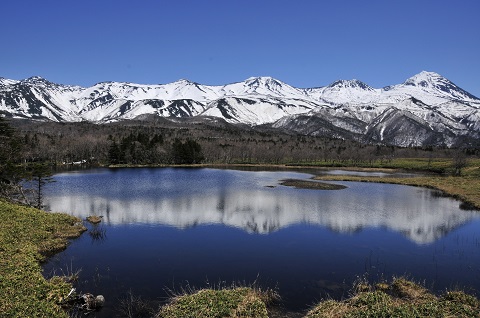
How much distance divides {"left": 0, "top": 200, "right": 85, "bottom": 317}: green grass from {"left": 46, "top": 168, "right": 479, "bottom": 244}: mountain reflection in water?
8851 mm

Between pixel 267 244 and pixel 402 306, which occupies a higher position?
pixel 402 306

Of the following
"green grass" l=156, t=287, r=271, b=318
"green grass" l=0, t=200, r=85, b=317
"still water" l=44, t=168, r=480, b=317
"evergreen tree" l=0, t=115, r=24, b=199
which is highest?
"evergreen tree" l=0, t=115, r=24, b=199

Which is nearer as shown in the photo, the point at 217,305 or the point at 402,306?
the point at 402,306

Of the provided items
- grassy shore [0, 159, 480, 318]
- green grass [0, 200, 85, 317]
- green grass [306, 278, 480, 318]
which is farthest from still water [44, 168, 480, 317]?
green grass [306, 278, 480, 318]

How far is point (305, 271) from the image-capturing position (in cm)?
3159

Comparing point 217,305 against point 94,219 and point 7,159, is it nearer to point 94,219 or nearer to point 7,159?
point 94,219

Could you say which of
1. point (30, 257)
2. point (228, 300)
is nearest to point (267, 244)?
point (228, 300)

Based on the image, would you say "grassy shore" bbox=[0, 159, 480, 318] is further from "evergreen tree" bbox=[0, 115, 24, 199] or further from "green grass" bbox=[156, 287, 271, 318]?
"evergreen tree" bbox=[0, 115, 24, 199]

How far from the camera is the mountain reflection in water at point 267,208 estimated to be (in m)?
50.8

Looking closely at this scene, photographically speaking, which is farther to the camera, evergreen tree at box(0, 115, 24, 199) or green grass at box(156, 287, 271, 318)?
evergreen tree at box(0, 115, 24, 199)

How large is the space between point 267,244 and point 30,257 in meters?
23.1

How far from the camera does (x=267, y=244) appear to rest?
40375 millimetres

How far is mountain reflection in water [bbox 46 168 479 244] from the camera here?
50.8 metres

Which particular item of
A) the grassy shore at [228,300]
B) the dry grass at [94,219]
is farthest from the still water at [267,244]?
the grassy shore at [228,300]
